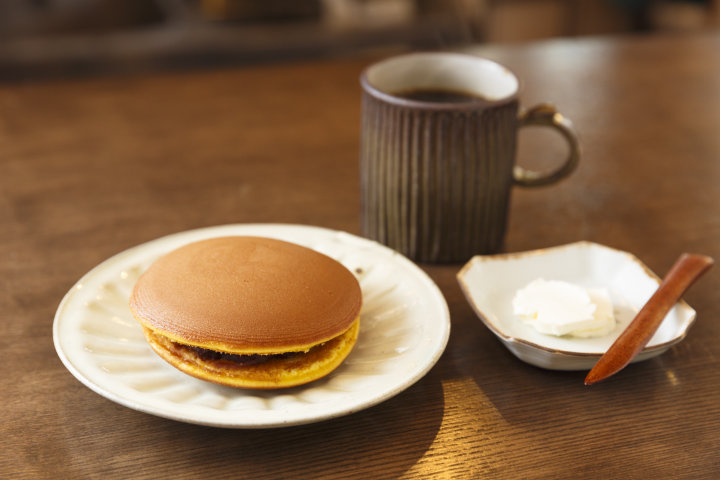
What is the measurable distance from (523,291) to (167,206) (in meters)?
0.38

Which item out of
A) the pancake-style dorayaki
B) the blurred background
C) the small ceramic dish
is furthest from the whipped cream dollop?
the blurred background

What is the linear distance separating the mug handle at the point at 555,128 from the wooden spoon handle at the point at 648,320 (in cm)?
15

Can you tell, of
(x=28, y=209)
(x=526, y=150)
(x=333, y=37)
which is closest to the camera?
(x=28, y=209)

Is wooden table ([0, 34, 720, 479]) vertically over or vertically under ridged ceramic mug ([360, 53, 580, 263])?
under

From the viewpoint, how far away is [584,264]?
61 cm

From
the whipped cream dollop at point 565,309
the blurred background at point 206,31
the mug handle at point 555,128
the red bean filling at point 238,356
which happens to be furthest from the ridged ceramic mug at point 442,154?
the blurred background at point 206,31

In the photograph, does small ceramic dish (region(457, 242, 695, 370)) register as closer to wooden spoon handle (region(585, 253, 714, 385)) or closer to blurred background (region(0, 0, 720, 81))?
wooden spoon handle (region(585, 253, 714, 385))

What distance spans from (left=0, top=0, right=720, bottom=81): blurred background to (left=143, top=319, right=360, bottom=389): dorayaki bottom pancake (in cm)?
129

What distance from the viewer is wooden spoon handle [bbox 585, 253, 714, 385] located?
0.48 meters

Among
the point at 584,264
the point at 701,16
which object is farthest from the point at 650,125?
A: the point at 701,16

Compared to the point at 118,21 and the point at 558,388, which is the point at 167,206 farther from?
the point at 118,21

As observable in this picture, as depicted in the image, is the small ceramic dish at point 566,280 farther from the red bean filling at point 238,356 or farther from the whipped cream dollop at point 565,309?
the red bean filling at point 238,356

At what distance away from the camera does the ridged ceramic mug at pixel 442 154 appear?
0.59 metres

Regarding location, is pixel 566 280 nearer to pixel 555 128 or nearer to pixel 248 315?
pixel 555 128
